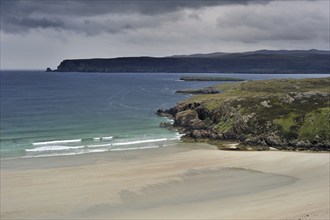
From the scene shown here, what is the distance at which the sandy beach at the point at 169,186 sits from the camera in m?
38.1

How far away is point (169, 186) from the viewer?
4675 cm

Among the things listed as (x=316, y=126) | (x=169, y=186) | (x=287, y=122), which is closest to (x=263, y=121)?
(x=287, y=122)

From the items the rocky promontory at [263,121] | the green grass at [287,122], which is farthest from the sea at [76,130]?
the green grass at [287,122]

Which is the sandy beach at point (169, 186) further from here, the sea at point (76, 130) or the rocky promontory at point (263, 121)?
the sea at point (76, 130)

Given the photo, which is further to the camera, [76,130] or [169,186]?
[76,130]

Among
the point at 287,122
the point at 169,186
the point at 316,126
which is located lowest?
A: the point at 169,186

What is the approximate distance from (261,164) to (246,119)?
21.8m

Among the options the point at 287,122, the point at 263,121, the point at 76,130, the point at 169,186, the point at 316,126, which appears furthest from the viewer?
the point at 76,130

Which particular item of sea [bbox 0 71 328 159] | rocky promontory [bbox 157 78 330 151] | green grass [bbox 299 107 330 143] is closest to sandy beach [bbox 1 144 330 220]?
rocky promontory [bbox 157 78 330 151]

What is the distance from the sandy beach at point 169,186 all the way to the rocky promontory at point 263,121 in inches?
203

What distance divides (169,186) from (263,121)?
35.9 meters

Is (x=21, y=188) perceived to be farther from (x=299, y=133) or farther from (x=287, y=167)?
(x=299, y=133)

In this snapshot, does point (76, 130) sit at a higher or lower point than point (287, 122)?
lower

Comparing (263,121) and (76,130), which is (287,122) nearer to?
(263,121)
